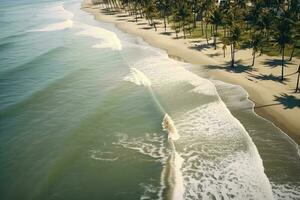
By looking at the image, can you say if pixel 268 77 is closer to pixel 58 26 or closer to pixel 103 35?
pixel 103 35

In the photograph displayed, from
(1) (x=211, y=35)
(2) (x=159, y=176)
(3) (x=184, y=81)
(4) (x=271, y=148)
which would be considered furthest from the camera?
(1) (x=211, y=35)

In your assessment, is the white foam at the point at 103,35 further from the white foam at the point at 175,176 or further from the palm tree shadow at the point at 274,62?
the white foam at the point at 175,176

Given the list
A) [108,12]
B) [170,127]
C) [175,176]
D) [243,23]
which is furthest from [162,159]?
[108,12]

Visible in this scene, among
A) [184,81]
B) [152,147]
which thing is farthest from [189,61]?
[152,147]

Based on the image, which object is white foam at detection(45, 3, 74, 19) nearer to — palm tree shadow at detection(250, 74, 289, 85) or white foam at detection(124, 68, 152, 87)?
white foam at detection(124, 68, 152, 87)

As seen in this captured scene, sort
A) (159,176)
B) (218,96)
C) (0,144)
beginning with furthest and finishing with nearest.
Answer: (218,96)
(0,144)
(159,176)

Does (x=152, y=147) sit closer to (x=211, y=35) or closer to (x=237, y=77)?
(x=237, y=77)

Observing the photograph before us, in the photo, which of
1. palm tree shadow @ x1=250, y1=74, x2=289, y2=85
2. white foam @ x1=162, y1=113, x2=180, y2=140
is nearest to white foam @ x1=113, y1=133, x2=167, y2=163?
white foam @ x1=162, y1=113, x2=180, y2=140

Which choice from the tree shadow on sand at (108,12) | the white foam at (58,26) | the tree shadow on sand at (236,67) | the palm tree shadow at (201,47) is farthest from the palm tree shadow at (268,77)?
the tree shadow on sand at (108,12)
